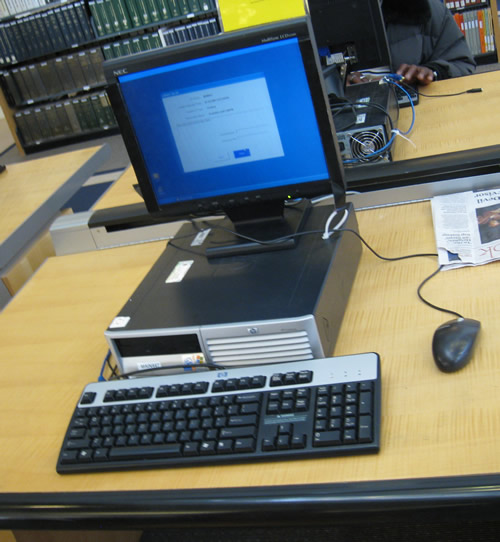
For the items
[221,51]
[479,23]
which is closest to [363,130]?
[221,51]

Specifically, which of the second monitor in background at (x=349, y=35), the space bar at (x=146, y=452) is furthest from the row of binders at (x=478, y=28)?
the space bar at (x=146, y=452)

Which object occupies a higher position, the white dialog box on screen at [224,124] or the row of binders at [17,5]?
the row of binders at [17,5]

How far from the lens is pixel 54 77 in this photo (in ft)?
17.9

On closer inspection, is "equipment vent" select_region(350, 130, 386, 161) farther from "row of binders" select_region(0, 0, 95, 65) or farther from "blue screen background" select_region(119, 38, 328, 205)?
"row of binders" select_region(0, 0, 95, 65)

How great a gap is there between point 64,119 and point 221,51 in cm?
493

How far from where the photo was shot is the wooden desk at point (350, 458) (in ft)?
2.39

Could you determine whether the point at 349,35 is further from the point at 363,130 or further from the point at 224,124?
the point at 224,124

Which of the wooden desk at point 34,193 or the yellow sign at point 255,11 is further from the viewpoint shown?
the wooden desk at point 34,193

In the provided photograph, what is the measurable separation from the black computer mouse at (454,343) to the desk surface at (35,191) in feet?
4.19

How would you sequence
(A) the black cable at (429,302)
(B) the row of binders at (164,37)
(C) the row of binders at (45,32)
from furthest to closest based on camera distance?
(C) the row of binders at (45,32), (B) the row of binders at (164,37), (A) the black cable at (429,302)

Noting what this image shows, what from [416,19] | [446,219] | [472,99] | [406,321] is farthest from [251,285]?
[416,19]

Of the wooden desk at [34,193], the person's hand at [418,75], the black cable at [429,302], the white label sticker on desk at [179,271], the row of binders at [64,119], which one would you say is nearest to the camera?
the black cable at [429,302]

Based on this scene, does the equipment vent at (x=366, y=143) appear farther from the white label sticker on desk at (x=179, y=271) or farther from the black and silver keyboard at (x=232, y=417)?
the black and silver keyboard at (x=232, y=417)

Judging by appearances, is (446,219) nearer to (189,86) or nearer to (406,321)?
(406,321)
